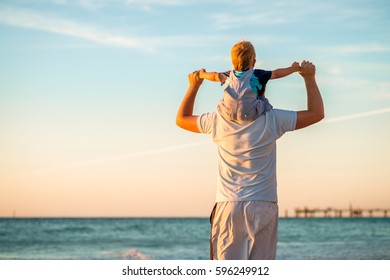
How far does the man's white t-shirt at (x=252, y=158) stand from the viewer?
2658mm

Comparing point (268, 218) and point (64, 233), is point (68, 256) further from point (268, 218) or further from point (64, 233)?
point (268, 218)

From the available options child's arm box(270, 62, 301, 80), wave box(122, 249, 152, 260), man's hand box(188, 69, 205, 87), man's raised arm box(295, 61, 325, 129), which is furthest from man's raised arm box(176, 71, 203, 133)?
wave box(122, 249, 152, 260)

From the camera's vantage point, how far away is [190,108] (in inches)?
113

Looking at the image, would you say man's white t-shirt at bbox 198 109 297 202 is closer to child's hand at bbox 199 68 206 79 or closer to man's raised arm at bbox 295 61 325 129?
man's raised arm at bbox 295 61 325 129

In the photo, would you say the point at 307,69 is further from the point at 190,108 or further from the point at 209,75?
the point at 190,108

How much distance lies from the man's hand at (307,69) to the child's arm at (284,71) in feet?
0.08

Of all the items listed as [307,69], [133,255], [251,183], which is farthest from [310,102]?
[133,255]

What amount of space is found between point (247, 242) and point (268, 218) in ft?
0.43

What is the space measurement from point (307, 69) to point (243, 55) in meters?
0.26

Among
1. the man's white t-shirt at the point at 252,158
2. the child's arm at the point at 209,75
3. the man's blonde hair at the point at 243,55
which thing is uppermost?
the man's blonde hair at the point at 243,55

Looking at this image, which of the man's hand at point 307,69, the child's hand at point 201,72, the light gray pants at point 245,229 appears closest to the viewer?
the light gray pants at point 245,229

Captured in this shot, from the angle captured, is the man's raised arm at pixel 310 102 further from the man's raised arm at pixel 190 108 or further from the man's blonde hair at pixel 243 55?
the man's raised arm at pixel 190 108

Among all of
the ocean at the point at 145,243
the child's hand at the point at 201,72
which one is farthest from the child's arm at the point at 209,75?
the ocean at the point at 145,243

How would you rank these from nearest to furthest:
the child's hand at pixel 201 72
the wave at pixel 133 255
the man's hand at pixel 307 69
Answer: the man's hand at pixel 307 69 < the child's hand at pixel 201 72 < the wave at pixel 133 255
